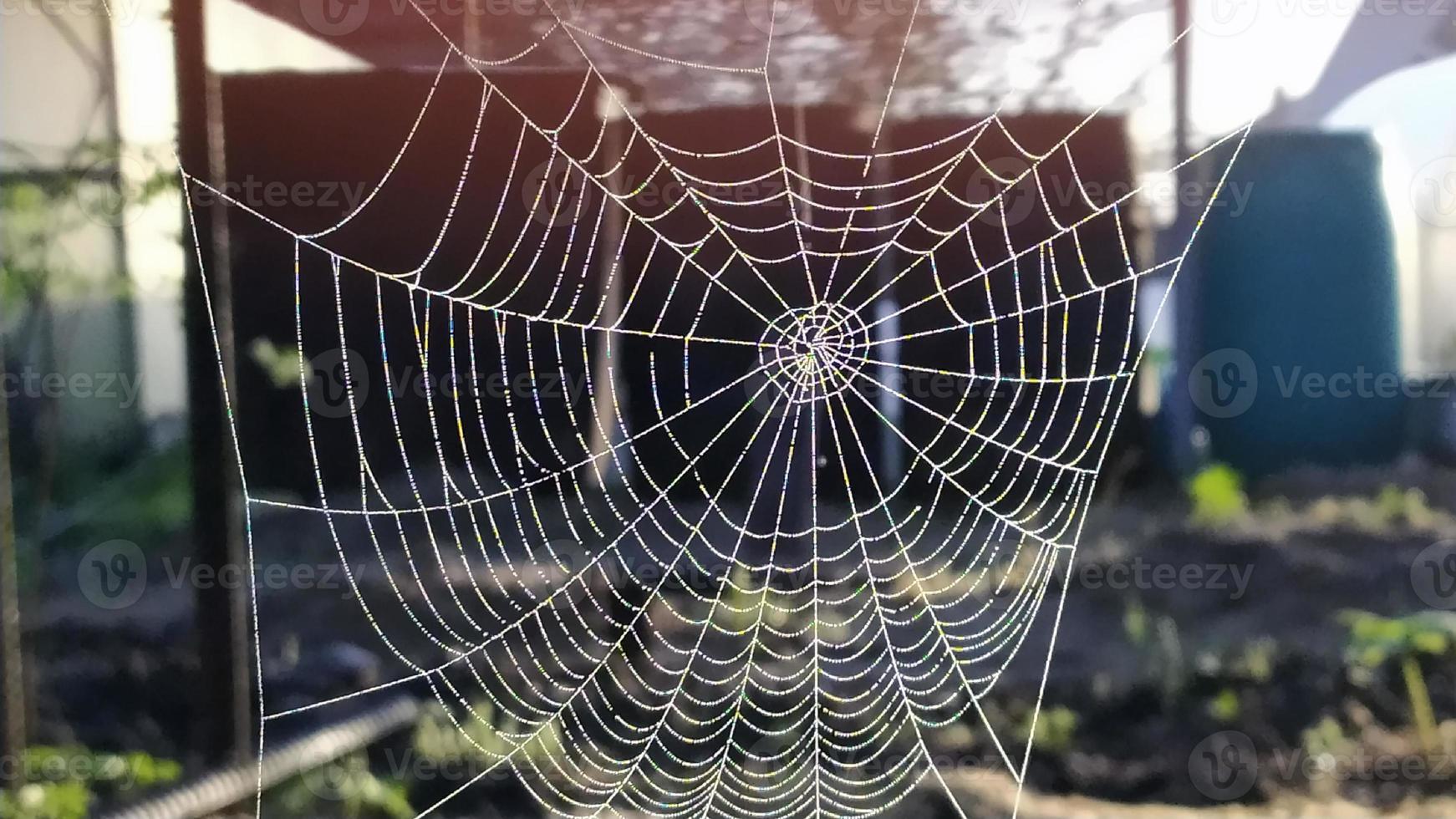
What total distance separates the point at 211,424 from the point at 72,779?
2.26ft

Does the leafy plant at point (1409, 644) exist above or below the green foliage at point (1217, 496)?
below

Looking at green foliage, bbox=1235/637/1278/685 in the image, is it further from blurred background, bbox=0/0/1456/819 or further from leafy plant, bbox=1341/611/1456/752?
leafy plant, bbox=1341/611/1456/752

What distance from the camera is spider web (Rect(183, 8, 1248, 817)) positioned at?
1.57 m

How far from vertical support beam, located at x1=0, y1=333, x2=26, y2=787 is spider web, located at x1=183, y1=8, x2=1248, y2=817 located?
0.44 m

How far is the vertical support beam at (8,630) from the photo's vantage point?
1.68 m

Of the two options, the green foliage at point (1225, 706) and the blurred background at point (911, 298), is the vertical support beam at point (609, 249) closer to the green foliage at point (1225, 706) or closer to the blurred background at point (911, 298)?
the blurred background at point (911, 298)

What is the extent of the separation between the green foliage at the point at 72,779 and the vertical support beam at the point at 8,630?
0.03 meters

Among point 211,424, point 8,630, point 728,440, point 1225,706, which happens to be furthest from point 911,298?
point 8,630

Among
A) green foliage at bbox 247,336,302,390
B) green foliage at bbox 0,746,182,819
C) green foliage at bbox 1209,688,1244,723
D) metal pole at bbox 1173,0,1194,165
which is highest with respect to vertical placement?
metal pole at bbox 1173,0,1194,165

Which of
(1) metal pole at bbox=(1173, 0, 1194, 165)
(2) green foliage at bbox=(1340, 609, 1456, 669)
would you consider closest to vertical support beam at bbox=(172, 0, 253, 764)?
(1) metal pole at bbox=(1173, 0, 1194, 165)

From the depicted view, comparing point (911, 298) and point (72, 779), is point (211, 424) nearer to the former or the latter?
point (72, 779)

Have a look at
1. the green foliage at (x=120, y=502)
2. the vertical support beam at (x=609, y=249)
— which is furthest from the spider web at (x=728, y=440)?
the green foliage at (x=120, y=502)

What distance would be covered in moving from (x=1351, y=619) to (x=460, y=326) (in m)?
1.55

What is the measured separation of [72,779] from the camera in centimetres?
170
